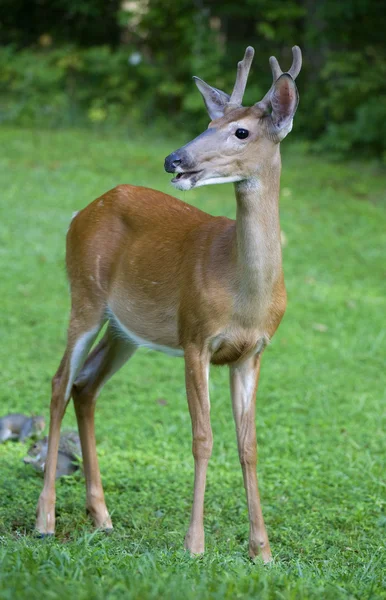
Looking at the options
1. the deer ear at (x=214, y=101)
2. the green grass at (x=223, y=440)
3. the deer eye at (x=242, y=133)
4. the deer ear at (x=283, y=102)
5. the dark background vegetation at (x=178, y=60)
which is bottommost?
the green grass at (x=223, y=440)

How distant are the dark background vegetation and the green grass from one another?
3.11 m

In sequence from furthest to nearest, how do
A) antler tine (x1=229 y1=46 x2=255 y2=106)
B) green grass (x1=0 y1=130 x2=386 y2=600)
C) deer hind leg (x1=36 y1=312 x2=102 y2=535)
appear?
deer hind leg (x1=36 y1=312 x2=102 y2=535) < antler tine (x1=229 y1=46 x2=255 y2=106) < green grass (x1=0 y1=130 x2=386 y2=600)

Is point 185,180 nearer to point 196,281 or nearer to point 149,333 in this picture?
point 196,281

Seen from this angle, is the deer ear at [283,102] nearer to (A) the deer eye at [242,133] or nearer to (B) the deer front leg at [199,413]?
(A) the deer eye at [242,133]

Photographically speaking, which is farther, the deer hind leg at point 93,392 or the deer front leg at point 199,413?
the deer hind leg at point 93,392

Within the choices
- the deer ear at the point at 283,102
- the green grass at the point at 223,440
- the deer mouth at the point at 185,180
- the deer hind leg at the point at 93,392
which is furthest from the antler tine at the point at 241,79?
the green grass at the point at 223,440

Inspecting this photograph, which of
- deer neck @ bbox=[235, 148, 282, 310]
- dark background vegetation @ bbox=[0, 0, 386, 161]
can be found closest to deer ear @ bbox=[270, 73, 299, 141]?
deer neck @ bbox=[235, 148, 282, 310]

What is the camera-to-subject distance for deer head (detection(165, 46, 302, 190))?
415 centimetres

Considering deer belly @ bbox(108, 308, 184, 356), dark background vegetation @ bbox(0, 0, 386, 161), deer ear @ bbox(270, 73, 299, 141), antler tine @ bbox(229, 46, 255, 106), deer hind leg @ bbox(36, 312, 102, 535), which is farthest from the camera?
dark background vegetation @ bbox(0, 0, 386, 161)

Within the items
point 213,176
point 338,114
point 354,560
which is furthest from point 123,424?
point 338,114

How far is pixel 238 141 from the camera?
14.1 ft

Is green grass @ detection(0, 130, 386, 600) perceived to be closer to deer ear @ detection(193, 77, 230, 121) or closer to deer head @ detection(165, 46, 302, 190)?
deer head @ detection(165, 46, 302, 190)

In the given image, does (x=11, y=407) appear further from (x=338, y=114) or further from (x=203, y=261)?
(x=338, y=114)

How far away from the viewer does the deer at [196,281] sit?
434cm
